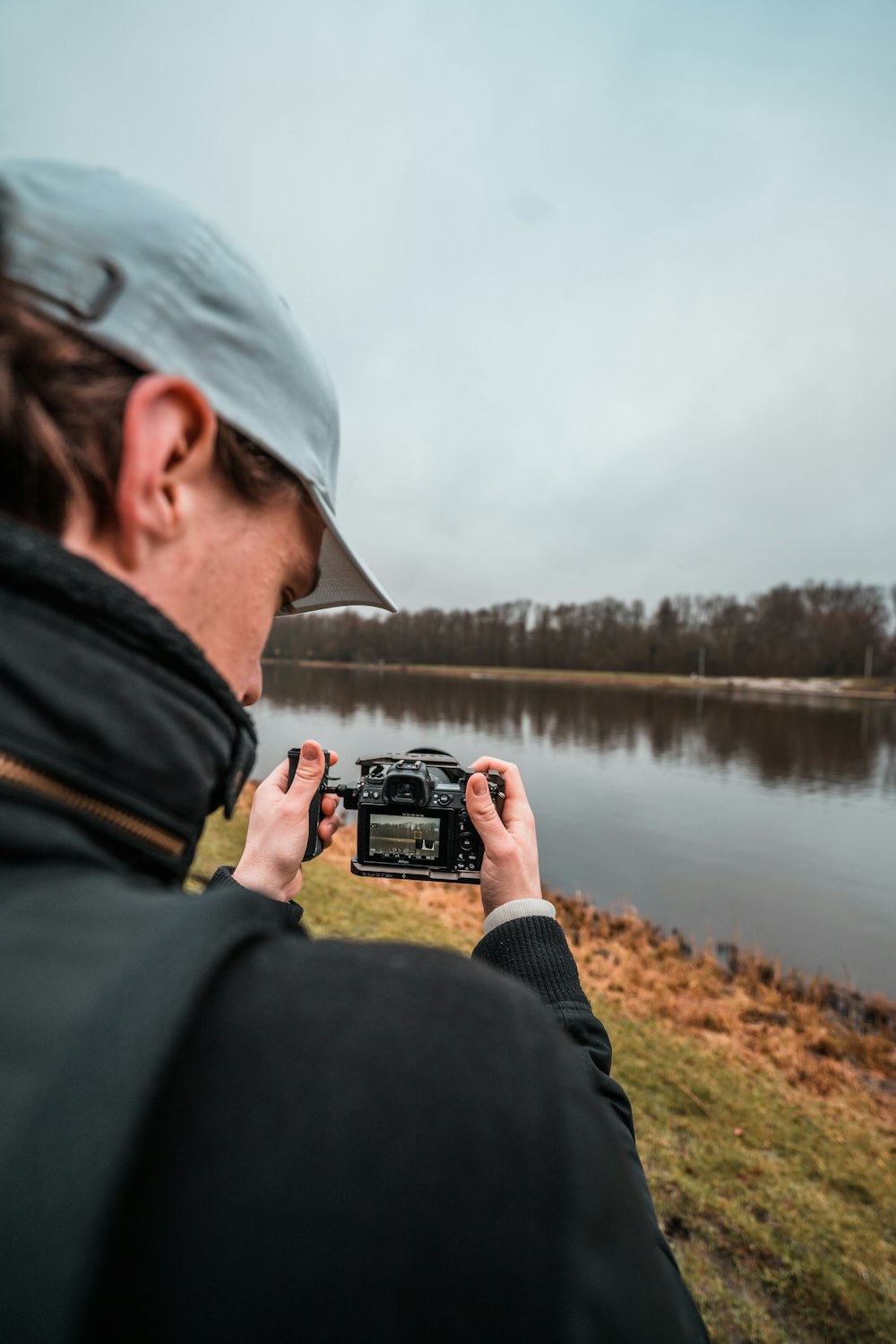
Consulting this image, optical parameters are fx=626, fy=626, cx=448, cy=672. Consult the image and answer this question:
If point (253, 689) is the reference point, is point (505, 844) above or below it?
below

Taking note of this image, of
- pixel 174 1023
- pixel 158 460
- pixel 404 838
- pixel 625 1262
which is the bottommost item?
pixel 404 838

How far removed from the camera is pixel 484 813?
6.14ft

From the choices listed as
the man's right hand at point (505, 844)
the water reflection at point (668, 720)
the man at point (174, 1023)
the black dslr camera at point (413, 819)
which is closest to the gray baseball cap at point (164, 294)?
→ the man at point (174, 1023)

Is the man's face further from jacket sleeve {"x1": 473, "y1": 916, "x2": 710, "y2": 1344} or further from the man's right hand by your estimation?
the man's right hand

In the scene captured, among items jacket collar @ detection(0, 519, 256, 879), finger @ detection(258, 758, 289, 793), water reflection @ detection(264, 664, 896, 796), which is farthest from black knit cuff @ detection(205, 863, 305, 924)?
water reflection @ detection(264, 664, 896, 796)

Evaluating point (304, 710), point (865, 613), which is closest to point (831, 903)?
point (304, 710)

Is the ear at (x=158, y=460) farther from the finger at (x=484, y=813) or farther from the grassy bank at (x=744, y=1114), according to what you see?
the grassy bank at (x=744, y=1114)

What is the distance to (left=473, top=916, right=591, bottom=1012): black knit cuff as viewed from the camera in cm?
126

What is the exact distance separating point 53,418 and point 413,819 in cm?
173

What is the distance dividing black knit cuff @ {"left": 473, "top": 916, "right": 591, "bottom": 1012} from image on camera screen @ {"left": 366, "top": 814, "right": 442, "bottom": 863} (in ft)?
2.41

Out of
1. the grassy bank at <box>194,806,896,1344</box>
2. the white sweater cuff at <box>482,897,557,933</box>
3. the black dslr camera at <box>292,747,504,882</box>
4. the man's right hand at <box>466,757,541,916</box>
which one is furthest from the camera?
the grassy bank at <box>194,806,896,1344</box>

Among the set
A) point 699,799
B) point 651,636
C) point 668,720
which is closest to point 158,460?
point 699,799

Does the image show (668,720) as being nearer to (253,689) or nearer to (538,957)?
(538,957)

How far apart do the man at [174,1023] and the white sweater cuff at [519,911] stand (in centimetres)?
66
